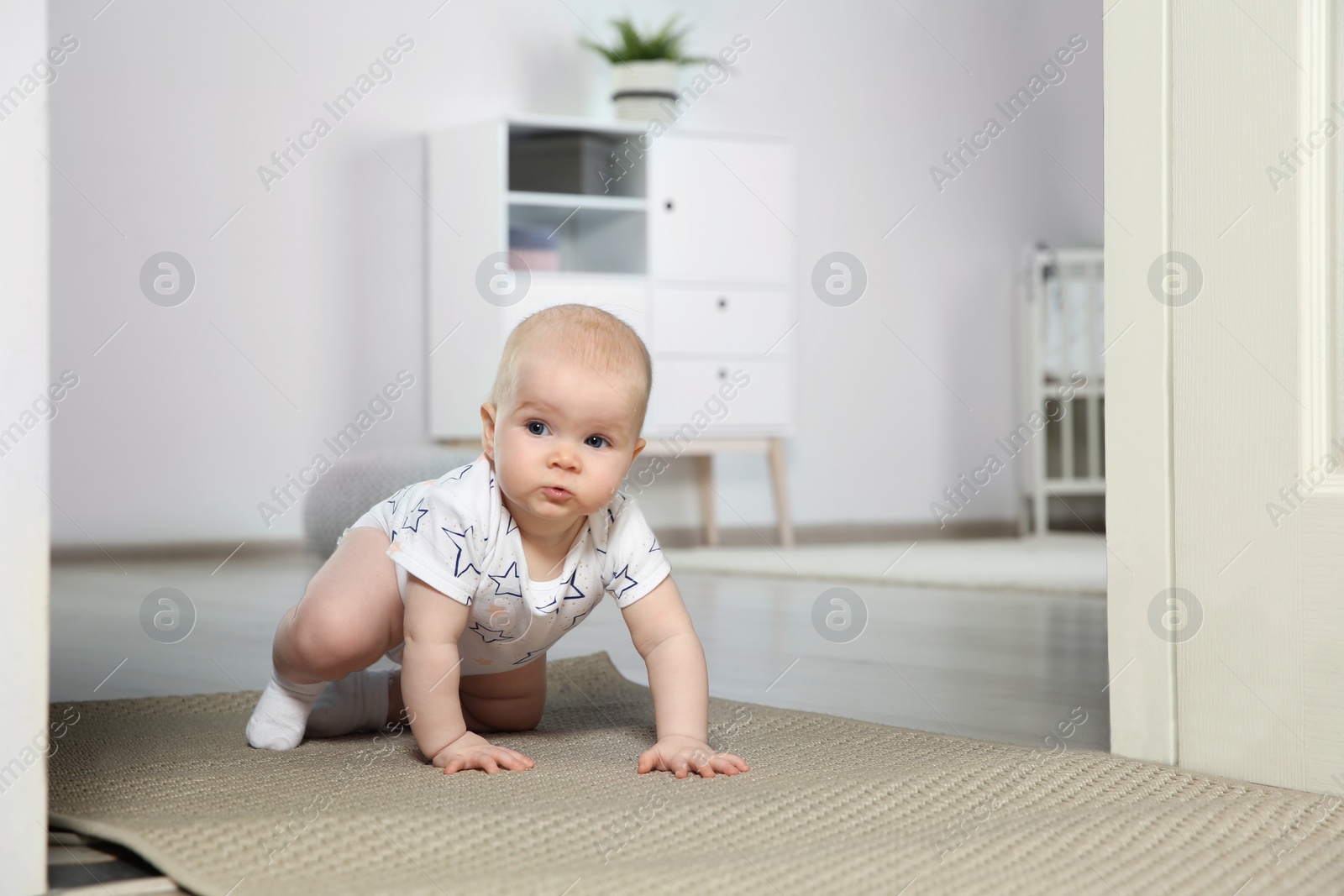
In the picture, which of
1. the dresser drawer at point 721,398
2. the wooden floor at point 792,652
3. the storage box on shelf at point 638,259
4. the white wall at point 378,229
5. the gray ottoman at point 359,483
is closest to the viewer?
the wooden floor at point 792,652

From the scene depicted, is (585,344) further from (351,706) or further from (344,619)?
(351,706)

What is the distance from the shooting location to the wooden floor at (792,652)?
117cm

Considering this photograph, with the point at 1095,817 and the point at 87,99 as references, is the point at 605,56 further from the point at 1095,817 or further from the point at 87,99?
the point at 1095,817

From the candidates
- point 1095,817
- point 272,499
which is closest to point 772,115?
point 272,499

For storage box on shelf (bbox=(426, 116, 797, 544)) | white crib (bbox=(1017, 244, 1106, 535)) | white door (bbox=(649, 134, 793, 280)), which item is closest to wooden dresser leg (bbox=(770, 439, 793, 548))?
storage box on shelf (bbox=(426, 116, 797, 544))

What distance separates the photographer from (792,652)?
1.58m

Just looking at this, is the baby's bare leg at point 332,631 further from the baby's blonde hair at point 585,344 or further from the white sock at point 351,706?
the baby's blonde hair at point 585,344

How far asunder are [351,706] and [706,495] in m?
2.62

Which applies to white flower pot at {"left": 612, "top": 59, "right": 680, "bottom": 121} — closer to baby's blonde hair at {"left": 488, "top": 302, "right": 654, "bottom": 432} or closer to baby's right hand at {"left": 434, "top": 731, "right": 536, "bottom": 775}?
baby's blonde hair at {"left": 488, "top": 302, "right": 654, "bottom": 432}

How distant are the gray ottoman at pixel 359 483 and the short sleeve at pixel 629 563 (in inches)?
31.3

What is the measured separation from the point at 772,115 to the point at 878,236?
0.54m

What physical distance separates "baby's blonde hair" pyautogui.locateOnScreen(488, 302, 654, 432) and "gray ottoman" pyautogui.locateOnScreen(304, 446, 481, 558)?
83 centimetres

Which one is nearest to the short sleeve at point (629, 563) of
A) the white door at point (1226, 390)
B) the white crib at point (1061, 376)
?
the white door at point (1226, 390)

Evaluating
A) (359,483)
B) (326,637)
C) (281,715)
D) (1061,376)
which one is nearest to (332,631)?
(326,637)
